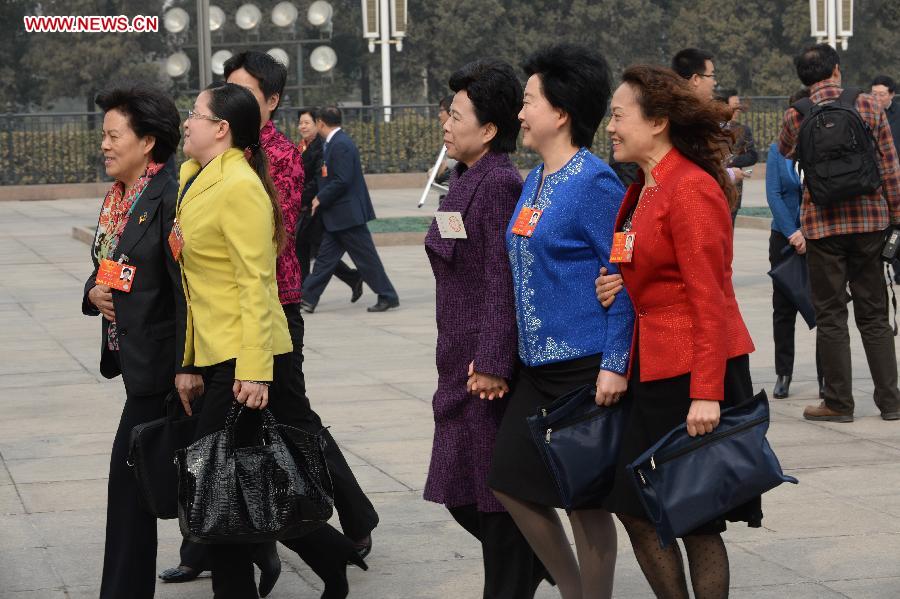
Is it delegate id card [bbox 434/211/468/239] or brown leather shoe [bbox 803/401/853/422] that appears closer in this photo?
delegate id card [bbox 434/211/468/239]

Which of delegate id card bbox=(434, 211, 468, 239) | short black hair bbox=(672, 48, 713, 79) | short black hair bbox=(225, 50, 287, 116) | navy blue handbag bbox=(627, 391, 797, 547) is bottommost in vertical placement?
navy blue handbag bbox=(627, 391, 797, 547)

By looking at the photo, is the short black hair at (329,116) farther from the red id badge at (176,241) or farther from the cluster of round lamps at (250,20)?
the cluster of round lamps at (250,20)

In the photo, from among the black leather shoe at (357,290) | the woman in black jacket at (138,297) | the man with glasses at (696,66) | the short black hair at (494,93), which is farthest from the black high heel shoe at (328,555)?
the black leather shoe at (357,290)

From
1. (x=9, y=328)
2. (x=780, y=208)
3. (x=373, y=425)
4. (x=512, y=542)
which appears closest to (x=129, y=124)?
(x=512, y=542)

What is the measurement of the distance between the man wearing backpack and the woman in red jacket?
3.87m

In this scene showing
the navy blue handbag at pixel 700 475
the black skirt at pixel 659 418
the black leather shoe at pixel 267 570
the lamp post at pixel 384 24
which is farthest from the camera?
the lamp post at pixel 384 24

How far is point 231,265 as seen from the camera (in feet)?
14.9

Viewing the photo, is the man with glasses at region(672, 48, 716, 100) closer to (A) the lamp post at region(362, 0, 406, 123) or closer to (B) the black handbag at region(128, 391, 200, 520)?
(B) the black handbag at region(128, 391, 200, 520)

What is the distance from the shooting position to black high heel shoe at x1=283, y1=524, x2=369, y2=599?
4980 millimetres

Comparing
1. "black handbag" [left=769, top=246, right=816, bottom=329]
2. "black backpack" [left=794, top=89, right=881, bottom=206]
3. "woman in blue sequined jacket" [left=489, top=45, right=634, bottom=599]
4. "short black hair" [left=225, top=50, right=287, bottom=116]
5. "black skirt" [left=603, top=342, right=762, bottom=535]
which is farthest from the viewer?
"black handbag" [left=769, top=246, right=816, bottom=329]

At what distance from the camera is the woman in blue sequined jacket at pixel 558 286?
427cm

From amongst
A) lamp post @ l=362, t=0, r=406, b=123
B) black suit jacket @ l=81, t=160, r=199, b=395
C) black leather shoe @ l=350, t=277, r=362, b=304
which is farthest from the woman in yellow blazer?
lamp post @ l=362, t=0, r=406, b=123

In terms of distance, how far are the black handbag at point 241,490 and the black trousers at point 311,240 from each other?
Answer: 29.1ft

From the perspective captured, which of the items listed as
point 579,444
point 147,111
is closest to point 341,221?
point 147,111
